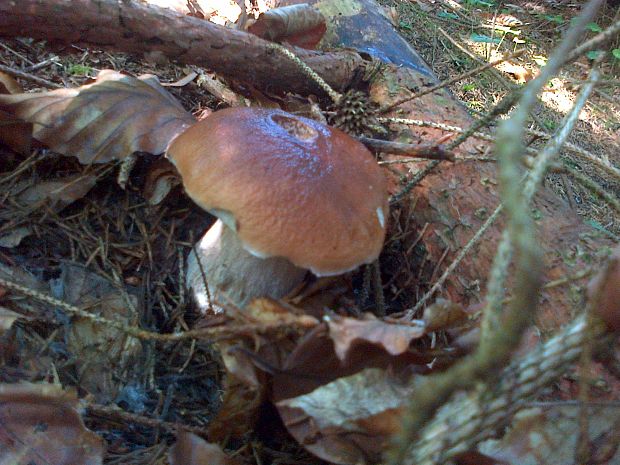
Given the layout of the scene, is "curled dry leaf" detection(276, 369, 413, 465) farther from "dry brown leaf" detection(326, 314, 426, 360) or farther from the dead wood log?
the dead wood log

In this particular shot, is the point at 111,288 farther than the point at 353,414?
Yes

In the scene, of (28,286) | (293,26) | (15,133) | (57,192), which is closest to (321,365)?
(28,286)

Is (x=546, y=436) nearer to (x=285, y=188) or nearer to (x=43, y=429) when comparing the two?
(x=285, y=188)

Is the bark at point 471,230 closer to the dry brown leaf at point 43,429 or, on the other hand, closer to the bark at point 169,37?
the bark at point 169,37

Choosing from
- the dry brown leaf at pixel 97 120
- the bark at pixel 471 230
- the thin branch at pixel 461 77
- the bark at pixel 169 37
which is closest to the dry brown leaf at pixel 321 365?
the bark at pixel 471 230

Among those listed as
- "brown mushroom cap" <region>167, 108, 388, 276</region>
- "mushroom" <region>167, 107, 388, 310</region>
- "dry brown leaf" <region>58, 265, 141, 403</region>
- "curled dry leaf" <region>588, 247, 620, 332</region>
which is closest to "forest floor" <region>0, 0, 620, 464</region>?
"dry brown leaf" <region>58, 265, 141, 403</region>
